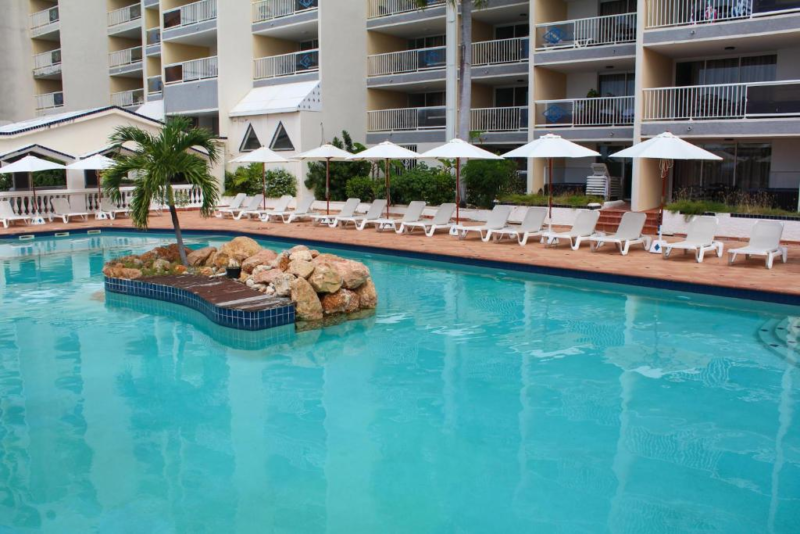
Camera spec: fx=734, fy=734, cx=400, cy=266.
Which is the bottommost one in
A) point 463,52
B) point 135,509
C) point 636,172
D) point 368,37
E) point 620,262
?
point 135,509

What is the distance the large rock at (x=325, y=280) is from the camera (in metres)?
11.3

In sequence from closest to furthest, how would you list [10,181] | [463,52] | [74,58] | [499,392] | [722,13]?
[499,392] < [722,13] < [463,52] < [10,181] < [74,58]

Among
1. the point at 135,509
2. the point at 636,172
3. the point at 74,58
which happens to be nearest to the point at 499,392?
the point at 135,509

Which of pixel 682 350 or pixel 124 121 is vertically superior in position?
pixel 124 121

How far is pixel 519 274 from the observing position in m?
14.6

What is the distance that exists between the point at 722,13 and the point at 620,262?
9043mm

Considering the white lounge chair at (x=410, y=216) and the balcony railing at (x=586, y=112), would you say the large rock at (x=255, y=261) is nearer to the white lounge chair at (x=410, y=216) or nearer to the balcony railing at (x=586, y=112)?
the white lounge chair at (x=410, y=216)

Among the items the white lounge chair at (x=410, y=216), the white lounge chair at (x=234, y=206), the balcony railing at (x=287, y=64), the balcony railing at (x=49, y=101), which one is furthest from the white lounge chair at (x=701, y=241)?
Answer: the balcony railing at (x=49, y=101)

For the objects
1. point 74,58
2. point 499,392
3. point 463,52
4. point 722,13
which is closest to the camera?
point 499,392

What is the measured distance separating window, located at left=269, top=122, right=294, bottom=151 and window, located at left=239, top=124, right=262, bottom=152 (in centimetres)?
108

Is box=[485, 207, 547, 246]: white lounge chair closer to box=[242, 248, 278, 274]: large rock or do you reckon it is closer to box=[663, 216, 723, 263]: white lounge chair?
box=[663, 216, 723, 263]: white lounge chair

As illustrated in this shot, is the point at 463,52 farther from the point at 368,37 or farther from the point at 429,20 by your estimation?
the point at 368,37

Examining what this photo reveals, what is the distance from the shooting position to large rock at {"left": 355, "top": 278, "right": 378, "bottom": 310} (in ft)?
38.8

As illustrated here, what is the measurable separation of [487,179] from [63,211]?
45.5 feet
